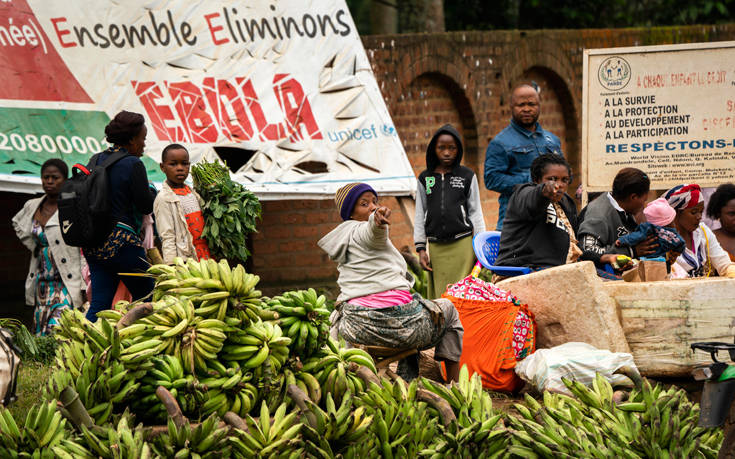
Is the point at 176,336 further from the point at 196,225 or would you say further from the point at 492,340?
the point at 196,225

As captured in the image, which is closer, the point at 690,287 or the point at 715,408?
the point at 715,408

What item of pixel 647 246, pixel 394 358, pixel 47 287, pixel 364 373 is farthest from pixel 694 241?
pixel 47 287

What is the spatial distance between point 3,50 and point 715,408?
5.51m

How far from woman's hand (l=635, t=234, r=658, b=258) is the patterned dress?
4.15 meters

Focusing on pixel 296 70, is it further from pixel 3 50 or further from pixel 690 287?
pixel 690 287

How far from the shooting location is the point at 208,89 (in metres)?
7.09

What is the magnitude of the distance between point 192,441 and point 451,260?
3.68 metres

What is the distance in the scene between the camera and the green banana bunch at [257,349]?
330 cm

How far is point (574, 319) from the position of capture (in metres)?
4.99

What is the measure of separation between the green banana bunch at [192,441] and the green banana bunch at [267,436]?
0.06 m

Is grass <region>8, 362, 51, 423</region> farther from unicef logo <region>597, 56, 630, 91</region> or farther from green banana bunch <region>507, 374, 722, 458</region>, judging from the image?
unicef logo <region>597, 56, 630, 91</region>

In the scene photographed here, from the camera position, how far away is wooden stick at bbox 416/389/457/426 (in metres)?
3.38

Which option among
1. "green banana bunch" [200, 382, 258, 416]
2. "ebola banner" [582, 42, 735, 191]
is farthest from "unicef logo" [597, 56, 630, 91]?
"green banana bunch" [200, 382, 258, 416]

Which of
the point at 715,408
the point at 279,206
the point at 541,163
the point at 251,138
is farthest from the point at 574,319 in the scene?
the point at 279,206
